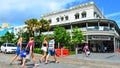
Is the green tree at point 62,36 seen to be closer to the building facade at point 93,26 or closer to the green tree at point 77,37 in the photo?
the green tree at point 77,37

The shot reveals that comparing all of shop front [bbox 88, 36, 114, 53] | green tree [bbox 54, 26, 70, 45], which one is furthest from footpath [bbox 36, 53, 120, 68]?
shop front [bbox 88, 36, 114, 53]

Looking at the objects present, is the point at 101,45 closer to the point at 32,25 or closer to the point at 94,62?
the point at 32,25

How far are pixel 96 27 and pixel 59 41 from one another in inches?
299

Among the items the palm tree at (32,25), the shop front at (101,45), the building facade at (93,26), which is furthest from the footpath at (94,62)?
the palm tree at (32,25)

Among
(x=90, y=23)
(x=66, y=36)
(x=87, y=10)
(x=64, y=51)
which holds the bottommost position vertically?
(x=64, y=51)

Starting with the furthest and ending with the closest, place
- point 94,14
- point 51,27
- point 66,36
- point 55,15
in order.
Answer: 1. point 55,15
2. point 51,27
3. point 94,14
4. point 66,36

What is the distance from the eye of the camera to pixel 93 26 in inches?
1714

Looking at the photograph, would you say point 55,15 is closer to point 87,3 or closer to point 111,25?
point 87,3

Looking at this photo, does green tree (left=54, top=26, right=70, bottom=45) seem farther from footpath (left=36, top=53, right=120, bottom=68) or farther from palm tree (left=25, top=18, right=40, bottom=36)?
footpath (left=36, top=53, right=120, bottom=68)

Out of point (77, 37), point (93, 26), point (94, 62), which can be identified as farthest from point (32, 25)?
point (94, 62)

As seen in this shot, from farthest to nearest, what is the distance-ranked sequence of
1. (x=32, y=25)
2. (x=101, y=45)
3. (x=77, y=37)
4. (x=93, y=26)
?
(x=32, y=25) → (x=101, y=45) → (x=93, y=26) → (x=77, y=37)

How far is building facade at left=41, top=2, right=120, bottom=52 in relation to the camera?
43.1m

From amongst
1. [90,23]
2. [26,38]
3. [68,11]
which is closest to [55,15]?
[68,11]

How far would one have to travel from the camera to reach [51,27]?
173ft
